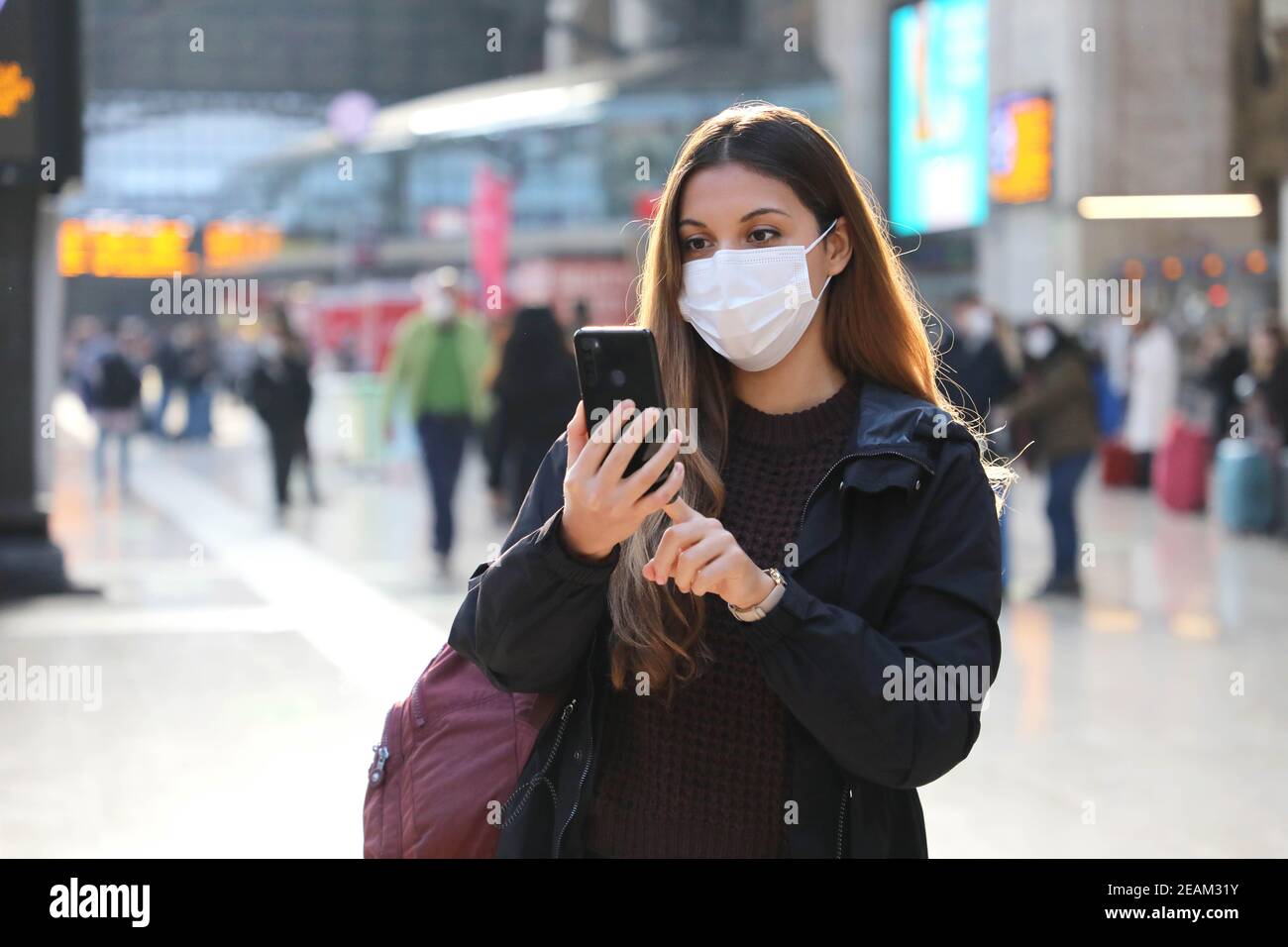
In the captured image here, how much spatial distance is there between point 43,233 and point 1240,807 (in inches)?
320

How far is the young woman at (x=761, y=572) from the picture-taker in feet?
6.57

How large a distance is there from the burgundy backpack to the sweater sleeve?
1.30 ft

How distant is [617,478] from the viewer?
76.4 inches

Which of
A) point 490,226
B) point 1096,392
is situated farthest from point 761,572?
point 490,226

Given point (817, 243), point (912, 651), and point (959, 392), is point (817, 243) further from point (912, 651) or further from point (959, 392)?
point (959, 392)

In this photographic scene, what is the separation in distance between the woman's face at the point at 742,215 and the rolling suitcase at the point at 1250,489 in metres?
12.6

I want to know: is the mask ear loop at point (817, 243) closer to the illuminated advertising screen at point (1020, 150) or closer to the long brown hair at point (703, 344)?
the long brown hair at point (703, 344)

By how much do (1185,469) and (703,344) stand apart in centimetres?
1439

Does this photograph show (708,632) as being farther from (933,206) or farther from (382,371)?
(382,371)

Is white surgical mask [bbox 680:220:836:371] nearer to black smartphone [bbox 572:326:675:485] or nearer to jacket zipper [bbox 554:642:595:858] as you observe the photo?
black smartphone [bbox 572:326:675:485]

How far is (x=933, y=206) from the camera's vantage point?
86.3 ft

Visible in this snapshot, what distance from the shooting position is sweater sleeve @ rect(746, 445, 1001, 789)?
198 cm

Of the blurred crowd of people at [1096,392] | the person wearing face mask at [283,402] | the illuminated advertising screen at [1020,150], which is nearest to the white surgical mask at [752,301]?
the blurred crowd of people at [1096,392]

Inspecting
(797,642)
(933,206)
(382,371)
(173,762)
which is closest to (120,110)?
(382,371)
